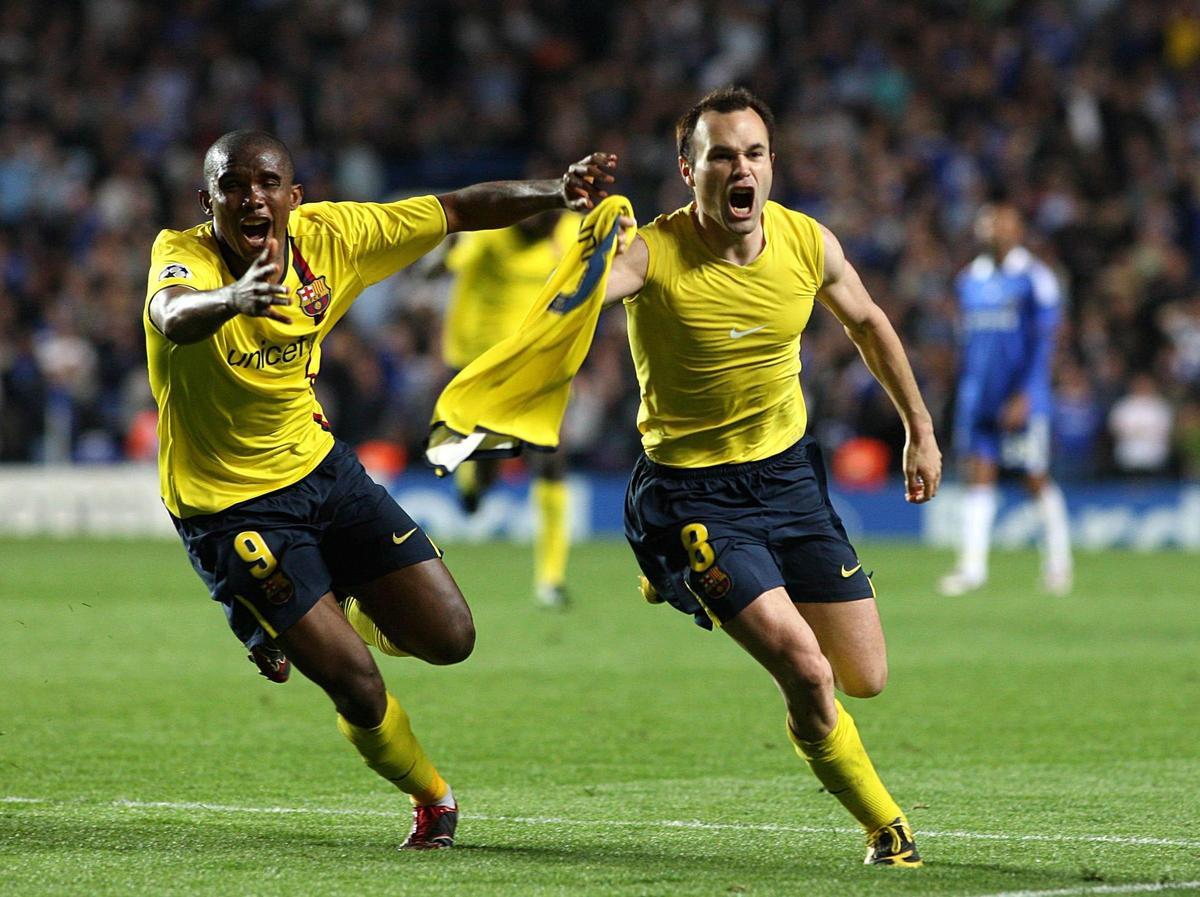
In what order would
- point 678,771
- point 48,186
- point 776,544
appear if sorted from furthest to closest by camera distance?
point 48,186 < point 678,771 < point 776,544

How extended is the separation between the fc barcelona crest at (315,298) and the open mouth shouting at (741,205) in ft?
4.00

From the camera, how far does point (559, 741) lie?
323 inches

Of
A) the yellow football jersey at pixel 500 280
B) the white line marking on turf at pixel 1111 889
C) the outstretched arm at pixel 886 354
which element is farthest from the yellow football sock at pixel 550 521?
the white line marking on turf at pixel 1111 889

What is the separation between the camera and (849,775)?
18.7 feet

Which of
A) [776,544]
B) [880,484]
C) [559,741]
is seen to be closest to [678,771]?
[559,741]

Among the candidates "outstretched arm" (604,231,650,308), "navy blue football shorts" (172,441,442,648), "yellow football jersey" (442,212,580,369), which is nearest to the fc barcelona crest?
"navy blue football shorts" (172,441,442,648)

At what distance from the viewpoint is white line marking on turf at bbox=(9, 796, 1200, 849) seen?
6.04 m

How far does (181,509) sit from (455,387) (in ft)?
3.12

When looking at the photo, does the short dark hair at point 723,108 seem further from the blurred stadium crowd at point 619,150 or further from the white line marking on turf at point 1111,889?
the blurred stadium crowd at point 619,150

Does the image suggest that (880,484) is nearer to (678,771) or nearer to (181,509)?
(678,771)

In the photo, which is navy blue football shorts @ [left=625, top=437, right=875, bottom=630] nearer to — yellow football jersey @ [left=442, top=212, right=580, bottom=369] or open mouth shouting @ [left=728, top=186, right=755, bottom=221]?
open mouth shouting @ [left=728, top=186, right=755, bottom=221]

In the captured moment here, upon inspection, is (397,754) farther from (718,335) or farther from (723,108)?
(723,108)

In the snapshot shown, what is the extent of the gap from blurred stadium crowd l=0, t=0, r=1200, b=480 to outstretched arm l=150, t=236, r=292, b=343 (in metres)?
14.1

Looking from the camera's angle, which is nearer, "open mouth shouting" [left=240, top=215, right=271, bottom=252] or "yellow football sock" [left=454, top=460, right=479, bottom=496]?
"open mouth shouting" [left=240, top=215, right=271, bottom=252]
